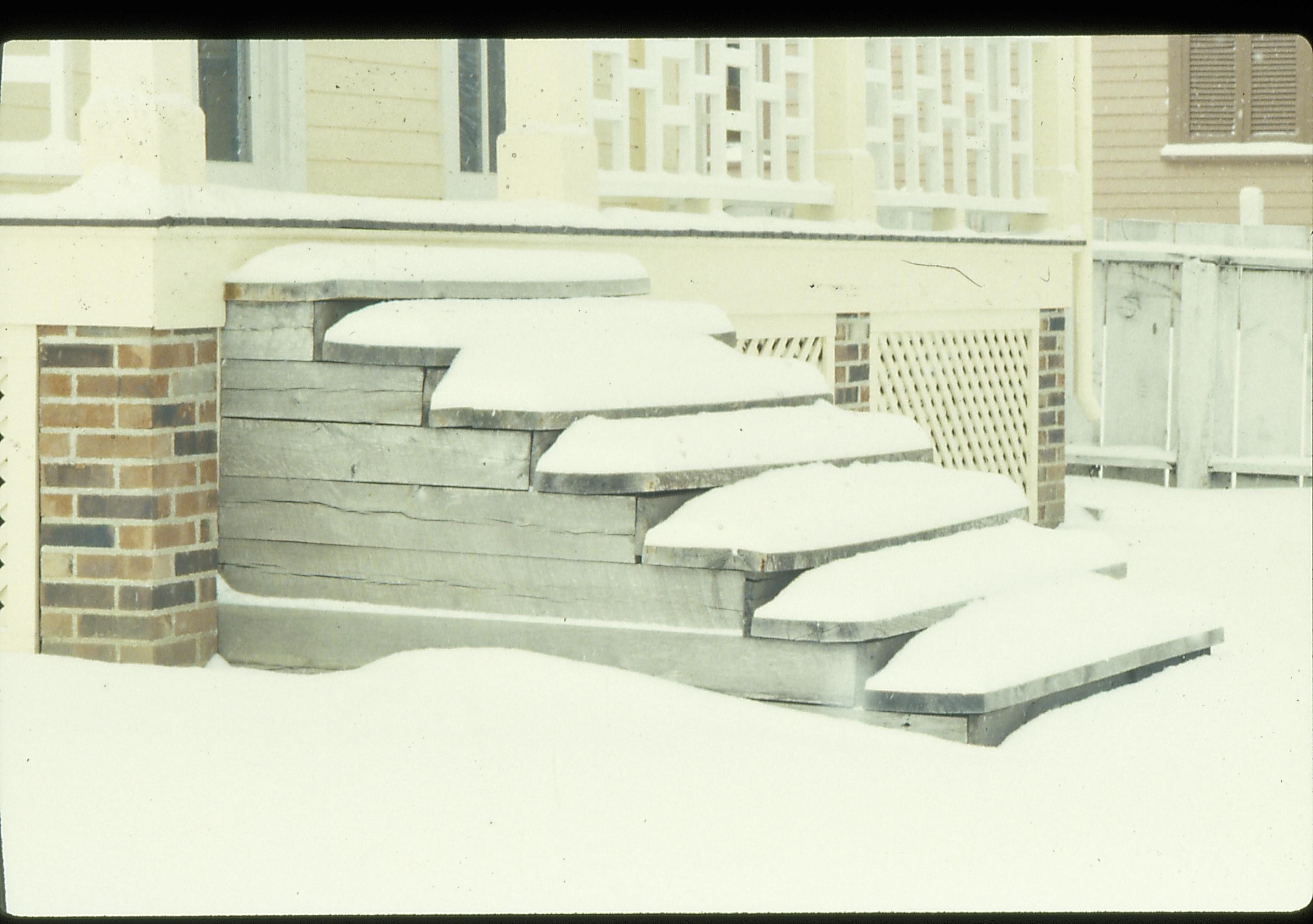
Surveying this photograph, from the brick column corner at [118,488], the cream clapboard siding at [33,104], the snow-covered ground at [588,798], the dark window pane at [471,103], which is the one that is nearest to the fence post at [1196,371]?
the dark window pane at [471,103]

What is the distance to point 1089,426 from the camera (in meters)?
11.2

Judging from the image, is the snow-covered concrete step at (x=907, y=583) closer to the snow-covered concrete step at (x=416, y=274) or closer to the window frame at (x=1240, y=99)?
the snow-covered concrete step at (x=416, y=274)

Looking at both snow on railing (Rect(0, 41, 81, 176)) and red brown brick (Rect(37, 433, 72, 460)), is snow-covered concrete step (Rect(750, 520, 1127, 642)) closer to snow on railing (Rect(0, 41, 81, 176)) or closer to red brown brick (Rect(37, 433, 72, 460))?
red brown brick (Rect(37, 433, 72, 460))

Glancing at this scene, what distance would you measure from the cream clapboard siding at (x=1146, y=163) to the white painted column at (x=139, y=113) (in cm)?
1406

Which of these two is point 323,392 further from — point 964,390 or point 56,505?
point 964,390

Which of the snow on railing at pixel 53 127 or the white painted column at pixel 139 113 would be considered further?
the snow on railing at pixel 53 127

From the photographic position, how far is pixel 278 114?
273 inches

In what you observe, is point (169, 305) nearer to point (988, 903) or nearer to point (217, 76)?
point (217, 76)

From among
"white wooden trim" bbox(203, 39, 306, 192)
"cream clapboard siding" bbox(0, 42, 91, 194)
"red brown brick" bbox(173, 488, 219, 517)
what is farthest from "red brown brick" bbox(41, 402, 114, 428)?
"white wooden trim" bbox(203, 39, 306, 192)

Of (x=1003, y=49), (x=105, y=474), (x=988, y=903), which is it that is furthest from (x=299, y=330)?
(x=1003, y=49)

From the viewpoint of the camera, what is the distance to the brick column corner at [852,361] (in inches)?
297

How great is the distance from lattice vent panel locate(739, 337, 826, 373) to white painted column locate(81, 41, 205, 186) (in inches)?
109

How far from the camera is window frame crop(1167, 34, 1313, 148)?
Result: 56.7 ft

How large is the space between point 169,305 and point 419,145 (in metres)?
3.25
